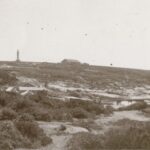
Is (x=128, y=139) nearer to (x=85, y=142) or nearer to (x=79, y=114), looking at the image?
(x=85, y=142)

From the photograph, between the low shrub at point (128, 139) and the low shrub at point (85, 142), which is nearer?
the low shrub at point (85, 142)

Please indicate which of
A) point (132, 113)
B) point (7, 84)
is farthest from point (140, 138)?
point (7, 84)

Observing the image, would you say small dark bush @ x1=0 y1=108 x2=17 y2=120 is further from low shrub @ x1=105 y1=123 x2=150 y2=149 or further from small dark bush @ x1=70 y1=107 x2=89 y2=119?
low shrub @ x1=105 y1=123 x2=150 y2=149

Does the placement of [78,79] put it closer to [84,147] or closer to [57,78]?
[57,78]

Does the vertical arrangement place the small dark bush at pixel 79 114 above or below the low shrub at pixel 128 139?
below

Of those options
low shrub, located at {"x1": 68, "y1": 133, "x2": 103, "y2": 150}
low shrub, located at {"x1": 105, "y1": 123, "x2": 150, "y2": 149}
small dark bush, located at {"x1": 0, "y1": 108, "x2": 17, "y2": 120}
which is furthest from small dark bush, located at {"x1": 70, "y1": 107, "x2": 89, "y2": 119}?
low shrub, located at {"x1": 68, "y1": 133, "x2": 103, "y2": 150}

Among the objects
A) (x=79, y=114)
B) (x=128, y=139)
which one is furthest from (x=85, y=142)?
(x=79, y=114)

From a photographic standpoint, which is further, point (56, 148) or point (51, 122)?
point (51, 122)

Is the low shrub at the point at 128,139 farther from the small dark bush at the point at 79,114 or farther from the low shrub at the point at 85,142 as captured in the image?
the small dark bush at the point at 79,114

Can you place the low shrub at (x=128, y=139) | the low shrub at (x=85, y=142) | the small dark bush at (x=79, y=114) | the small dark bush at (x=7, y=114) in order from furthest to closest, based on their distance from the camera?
the small dark bush at (x=79, y=114), the small dark bush at (x=7, y=114), the low shrub at (x=128, y=139), the low shrub at (x=85, y=142)

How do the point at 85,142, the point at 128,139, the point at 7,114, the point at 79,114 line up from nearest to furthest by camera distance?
the point at 85,142 → the point at 128,139 → the point at 7,114 → the point at 79,114

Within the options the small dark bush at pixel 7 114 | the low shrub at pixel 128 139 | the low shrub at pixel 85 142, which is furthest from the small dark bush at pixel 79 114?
the low shrub at pixel 85 142
